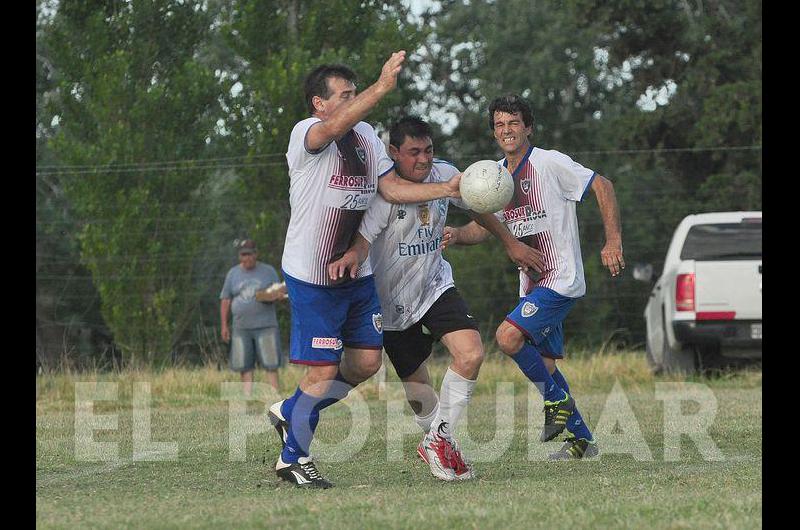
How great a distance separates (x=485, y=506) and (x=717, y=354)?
1097 centimetres

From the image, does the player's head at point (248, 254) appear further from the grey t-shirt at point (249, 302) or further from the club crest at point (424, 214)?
the club crest at point (424, 214)

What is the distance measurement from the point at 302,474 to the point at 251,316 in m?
8.69

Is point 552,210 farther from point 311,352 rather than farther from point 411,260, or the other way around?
point 311,352

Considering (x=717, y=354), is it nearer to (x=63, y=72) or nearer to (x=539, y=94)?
(x=63, y=72)

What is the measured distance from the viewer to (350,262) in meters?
6.76

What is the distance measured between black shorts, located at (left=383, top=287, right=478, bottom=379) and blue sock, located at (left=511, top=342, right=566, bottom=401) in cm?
52

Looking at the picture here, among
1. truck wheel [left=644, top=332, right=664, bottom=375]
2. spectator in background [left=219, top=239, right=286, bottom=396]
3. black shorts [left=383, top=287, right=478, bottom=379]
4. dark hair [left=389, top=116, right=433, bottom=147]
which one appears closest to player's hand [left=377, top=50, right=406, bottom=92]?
dark hair [left=389, top=116, right=433, bottom=147]

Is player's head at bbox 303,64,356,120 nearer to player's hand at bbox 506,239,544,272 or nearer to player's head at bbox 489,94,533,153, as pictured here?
player's head at bbox 489,94,533,153

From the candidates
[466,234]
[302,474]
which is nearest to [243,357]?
[466,234]

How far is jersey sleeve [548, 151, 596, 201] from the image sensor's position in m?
7.82

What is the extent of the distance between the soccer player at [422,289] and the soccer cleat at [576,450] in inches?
33.5

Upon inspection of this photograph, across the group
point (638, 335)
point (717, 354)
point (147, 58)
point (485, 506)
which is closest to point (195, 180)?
point (147, 58)

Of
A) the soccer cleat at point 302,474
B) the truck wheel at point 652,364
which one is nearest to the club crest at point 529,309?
the soccer cleat at point 302,474

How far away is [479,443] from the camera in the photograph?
29.4ft
